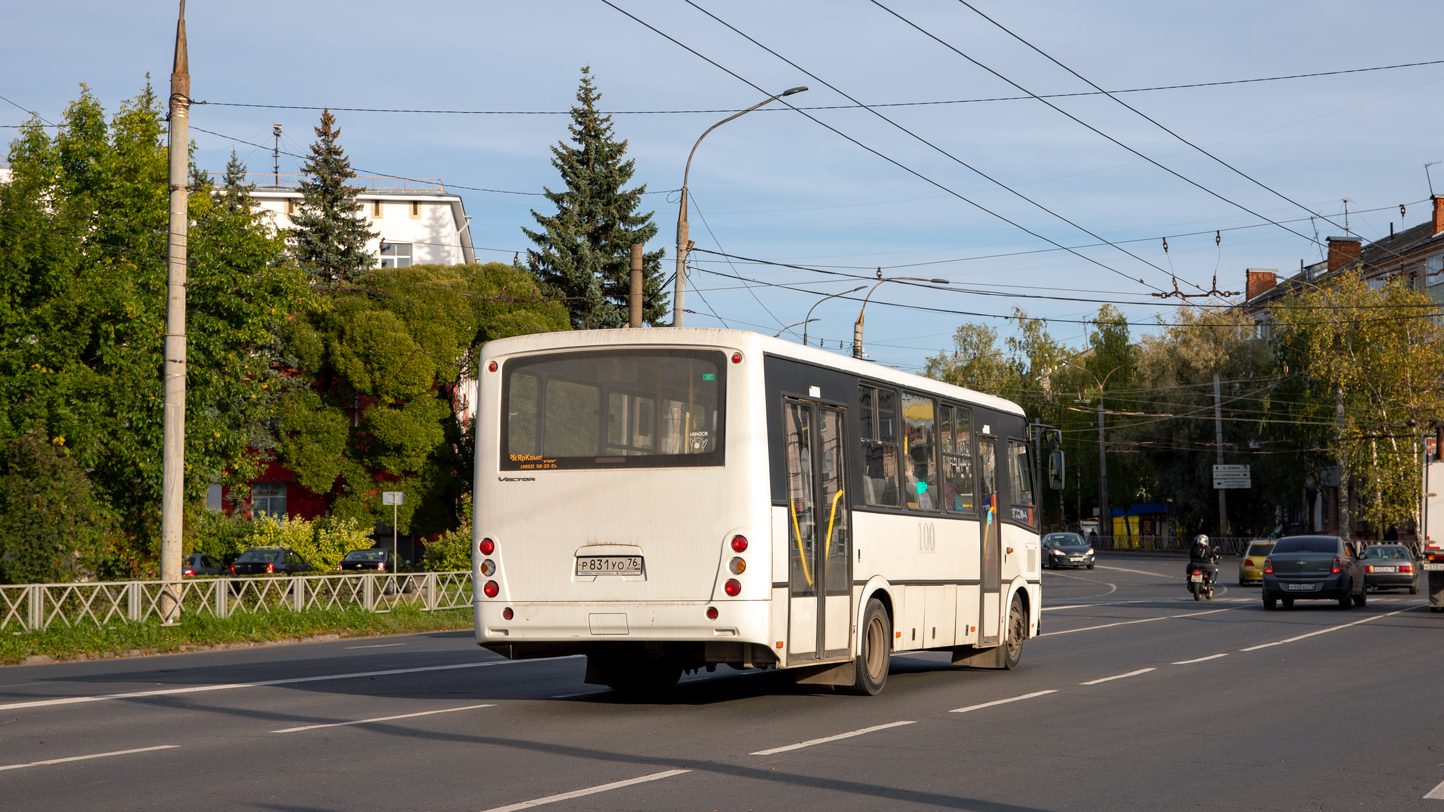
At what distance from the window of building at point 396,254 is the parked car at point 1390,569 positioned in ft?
181

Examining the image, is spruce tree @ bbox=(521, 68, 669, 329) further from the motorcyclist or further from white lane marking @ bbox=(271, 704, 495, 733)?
white lane marking @ bbox=(271, 704, 495, 733)

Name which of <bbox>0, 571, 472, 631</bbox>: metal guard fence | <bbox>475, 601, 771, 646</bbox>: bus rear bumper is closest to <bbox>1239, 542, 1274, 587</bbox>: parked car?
<bbox>0, 571, 472, 631</bbox>: metal guard fence

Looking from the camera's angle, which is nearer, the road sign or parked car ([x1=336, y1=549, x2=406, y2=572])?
parked car ([x1=336, y1=549, x2=406, y2=572])

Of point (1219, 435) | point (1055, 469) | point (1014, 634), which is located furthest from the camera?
point (1219, 435)

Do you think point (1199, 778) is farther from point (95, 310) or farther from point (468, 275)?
point (468, 275)

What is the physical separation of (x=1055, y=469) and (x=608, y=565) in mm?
8445

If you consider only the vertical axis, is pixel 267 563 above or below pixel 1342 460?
below

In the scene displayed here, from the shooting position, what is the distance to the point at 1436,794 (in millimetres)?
8453

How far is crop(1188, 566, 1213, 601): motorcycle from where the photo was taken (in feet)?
116

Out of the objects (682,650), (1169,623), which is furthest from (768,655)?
(1169,623)

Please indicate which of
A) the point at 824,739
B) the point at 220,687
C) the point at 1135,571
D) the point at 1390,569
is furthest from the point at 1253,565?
the point at 824,739

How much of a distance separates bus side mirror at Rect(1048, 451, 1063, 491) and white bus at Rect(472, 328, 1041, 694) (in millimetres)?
5165

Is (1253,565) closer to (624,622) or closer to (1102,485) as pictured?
(624,622)

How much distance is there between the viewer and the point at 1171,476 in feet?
262
